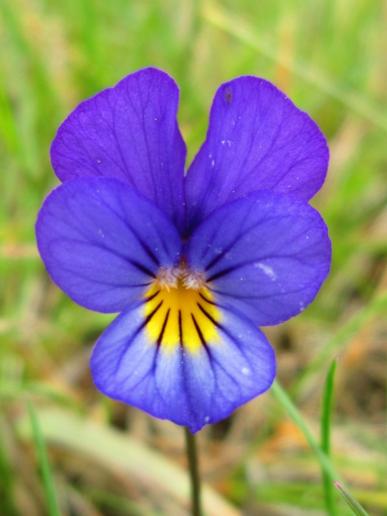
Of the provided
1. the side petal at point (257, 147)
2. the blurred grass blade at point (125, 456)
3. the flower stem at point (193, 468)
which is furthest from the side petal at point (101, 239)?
the blurred grass blade at point (125, 456)

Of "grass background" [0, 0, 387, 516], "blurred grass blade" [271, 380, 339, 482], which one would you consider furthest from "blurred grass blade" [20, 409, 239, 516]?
"blurred grass blade" [271, 380, 339, 482]

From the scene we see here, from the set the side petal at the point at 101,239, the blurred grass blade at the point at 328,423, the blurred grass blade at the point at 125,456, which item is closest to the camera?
the side petal at the point at 101,239

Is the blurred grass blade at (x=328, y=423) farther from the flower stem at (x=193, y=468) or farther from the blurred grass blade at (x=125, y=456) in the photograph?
the blurred grass blade at (x=125, y=456)

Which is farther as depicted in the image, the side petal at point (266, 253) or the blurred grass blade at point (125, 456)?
the blurred grass blade at point (125, 456)

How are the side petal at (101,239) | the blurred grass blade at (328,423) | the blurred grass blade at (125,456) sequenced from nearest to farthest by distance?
the side petal at (101,239) < the blurred grass blade at (328,423) < the blurred grass blade at (125,456)

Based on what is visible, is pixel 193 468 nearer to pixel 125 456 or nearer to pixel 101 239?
pixel 101 239

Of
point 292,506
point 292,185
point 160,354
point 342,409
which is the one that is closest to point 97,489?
point 292,506

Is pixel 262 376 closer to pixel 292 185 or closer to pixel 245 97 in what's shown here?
pixel 292 185
